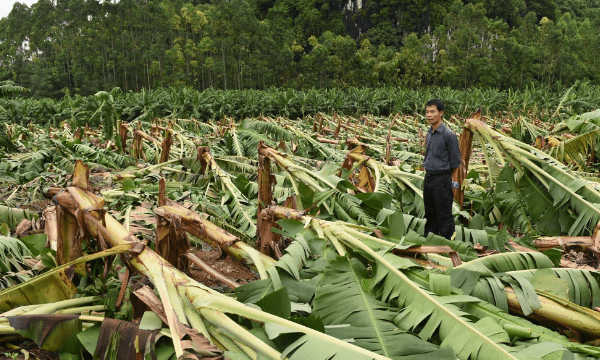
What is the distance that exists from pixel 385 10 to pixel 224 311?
277 feet

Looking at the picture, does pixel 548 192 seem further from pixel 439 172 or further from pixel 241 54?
pixel 241 54

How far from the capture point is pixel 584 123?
4848mm

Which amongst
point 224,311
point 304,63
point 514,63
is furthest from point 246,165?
point 514,63

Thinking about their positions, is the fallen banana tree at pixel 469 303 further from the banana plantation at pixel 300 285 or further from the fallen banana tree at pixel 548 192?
the fallen banana tree at pixel 548 192

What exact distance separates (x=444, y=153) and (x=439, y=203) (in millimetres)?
443

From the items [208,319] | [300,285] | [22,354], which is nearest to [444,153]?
[300,285]

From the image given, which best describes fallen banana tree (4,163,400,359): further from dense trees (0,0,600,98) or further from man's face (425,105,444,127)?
dense trees (0,0,600,98)

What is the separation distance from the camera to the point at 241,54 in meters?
55.8

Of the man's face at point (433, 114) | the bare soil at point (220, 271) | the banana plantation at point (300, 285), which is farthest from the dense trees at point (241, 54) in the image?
the bare soil at point (220, 271)

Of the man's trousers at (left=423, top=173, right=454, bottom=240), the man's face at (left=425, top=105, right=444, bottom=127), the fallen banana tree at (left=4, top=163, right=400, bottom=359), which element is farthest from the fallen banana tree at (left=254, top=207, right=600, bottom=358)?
the man's face at (left=425, top=105, right=444, bottom=127)

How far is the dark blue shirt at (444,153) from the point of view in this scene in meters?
3.41

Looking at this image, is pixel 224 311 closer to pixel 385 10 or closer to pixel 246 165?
pixel 246 165

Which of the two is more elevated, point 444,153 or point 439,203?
point 444,153

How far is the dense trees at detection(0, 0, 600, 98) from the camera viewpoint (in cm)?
5322
